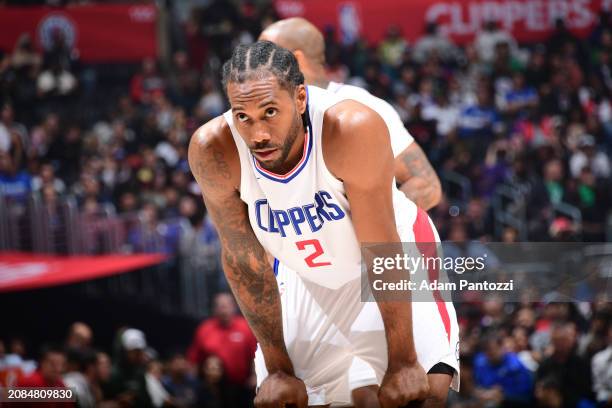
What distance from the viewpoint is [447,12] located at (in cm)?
1390

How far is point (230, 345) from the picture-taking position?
26.7 ft

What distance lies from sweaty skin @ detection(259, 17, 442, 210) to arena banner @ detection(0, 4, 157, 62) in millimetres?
8536

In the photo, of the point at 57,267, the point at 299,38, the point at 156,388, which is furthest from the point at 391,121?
the point at 57,267

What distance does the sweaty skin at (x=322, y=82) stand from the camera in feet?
13.9

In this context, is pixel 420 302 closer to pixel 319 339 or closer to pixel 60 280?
pixel 319 339

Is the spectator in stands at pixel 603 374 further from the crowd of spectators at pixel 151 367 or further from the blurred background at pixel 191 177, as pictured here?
the crowd of spectators at pixel 151 367

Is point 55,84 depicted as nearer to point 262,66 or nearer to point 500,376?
point 500,376

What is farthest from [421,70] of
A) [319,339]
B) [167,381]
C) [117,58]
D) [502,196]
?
[319,339]

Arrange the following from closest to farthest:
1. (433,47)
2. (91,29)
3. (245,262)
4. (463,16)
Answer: (245,262), (91,29), (433,47), (463,16)

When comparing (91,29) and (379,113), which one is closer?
(379,113)

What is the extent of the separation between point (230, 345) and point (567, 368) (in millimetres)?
2789

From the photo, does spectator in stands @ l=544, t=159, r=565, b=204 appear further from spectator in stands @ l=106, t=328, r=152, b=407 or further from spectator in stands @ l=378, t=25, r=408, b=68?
spectator in stands @ l=106, t=328, r=152, b=407

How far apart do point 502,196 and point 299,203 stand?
767 cm

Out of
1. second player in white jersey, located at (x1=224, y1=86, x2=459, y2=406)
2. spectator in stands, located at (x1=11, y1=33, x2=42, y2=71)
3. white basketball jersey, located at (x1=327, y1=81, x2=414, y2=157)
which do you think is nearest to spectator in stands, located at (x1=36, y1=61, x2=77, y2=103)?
spectator in stands, located at (x1=11, y1=33, x2=42, y2=71)
